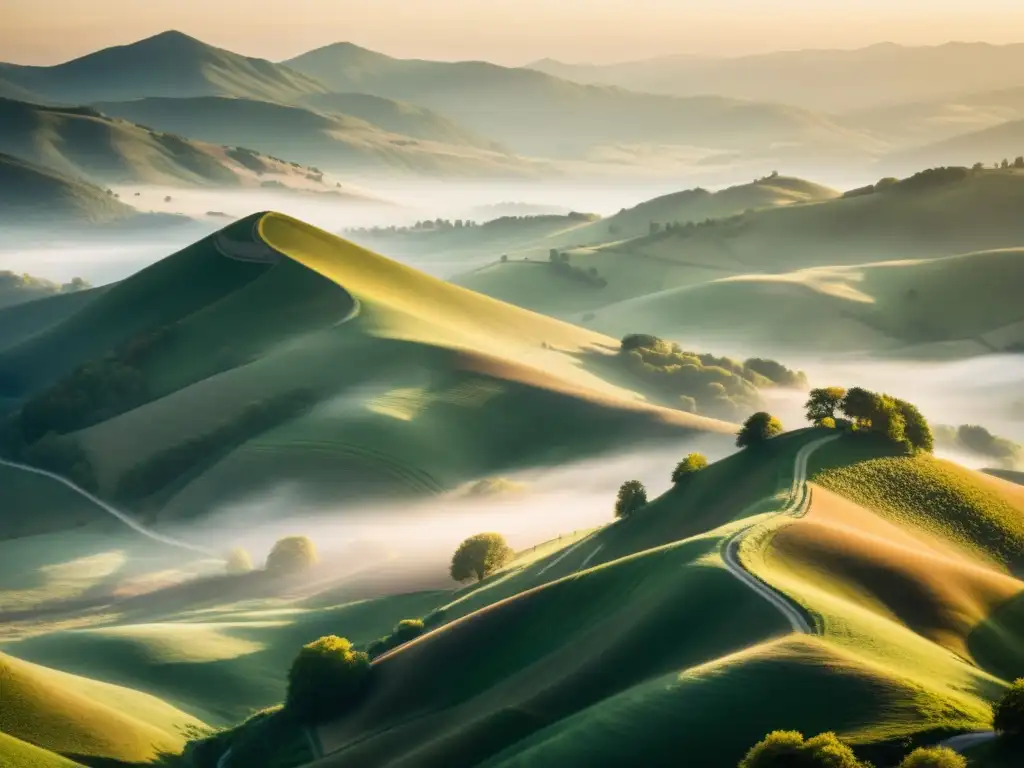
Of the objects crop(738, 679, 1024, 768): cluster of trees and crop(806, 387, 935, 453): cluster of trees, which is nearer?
crop(738, 679, 1024, 768): cluster of trees

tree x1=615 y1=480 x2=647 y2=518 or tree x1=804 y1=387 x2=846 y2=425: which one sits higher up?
tree x1=804 y1=387 x2=846 y2=425

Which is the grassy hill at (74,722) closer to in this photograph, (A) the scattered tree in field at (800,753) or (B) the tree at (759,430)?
(A) the scattered tree in field at (800,753)

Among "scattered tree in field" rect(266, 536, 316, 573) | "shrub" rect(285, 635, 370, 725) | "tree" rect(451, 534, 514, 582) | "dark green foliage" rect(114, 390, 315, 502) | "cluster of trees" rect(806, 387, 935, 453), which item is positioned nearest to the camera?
"shrub" rect(285, 635, 370, 725)

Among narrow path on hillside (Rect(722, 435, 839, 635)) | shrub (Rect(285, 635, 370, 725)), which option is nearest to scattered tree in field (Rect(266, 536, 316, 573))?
shrub (Rect(285, 635, 370, 725))

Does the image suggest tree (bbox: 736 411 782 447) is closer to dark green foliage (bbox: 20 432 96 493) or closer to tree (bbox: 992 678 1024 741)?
tree (bbox: 992 678 1024 741)

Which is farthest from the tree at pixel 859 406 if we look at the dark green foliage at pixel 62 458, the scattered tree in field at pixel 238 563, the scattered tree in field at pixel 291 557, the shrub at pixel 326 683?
the dark green foliage at pixel 62 458

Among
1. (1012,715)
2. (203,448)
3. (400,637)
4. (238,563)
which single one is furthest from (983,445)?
(1012,715)
